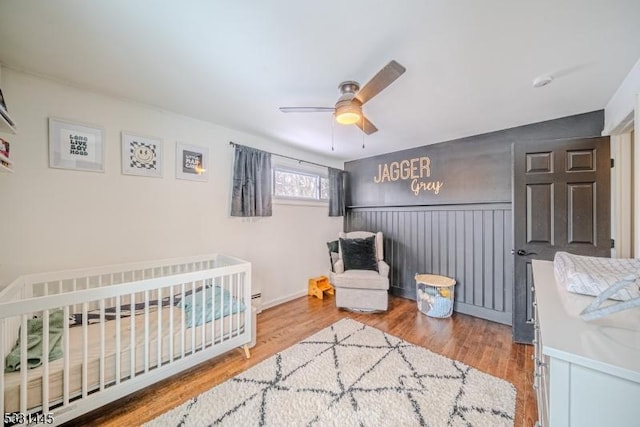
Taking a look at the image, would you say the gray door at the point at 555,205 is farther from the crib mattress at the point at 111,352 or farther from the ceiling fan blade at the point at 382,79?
the crib mattress at the point at 111,352

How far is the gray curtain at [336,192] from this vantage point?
162 inches

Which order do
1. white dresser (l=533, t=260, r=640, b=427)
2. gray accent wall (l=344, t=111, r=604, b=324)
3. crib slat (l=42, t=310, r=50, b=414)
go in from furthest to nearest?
1. gray accent wall (l=344, t=111, r=604, b=324)
2. crib slat (l=42, t=310, r=50, b=414)
3. white dresser (l=533, t=260, r=640, b=427)

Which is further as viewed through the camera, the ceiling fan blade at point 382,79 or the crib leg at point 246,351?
the crib leg at point 246,351

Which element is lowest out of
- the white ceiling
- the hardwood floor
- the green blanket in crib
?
the hardwood floor

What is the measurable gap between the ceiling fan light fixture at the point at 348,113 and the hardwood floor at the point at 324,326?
2094 mm

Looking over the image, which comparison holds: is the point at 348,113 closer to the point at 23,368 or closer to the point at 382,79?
the point at 382,79

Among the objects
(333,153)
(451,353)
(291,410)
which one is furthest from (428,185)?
(291,410)

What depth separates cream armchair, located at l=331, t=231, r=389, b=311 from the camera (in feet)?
9.80

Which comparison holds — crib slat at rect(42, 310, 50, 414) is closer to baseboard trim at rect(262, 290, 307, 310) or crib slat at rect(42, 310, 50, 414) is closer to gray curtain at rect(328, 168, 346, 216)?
baseboard trim at rect(262, 290, 307, 310)

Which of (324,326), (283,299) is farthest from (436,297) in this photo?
(283,299)

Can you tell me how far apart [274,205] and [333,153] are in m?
1.33

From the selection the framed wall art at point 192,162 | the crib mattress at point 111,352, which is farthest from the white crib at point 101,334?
the framed wall art at point 192,162

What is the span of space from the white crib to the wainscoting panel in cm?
242

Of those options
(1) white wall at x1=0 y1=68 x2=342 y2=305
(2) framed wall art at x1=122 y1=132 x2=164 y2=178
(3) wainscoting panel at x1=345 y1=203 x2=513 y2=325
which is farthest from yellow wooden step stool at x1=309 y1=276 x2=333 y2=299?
(2) framed wall art at x1=122 y1=132 x2=164 y2=178
